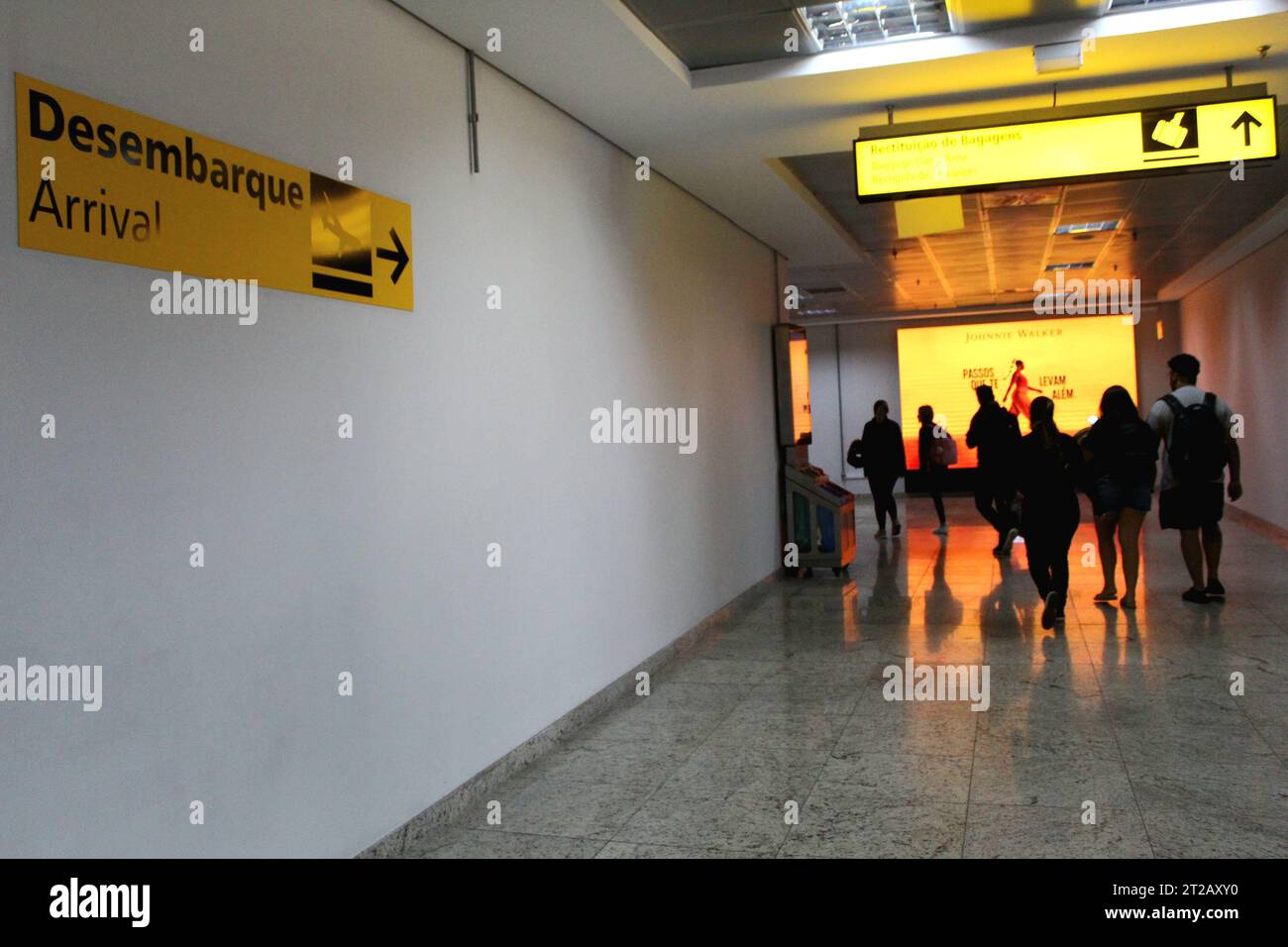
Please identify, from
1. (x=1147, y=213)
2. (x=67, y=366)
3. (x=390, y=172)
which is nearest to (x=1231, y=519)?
(x=1147, y=213)

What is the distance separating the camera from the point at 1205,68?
18.2 ft

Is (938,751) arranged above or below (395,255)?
below

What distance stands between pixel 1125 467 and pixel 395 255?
586 cm

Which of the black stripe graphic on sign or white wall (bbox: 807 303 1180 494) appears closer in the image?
the black stripe graphic on sign

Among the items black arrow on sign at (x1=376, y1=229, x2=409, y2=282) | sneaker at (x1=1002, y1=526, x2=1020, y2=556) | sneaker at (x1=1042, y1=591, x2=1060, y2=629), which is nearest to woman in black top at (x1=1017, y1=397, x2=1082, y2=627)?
sneaker at (x1=1042, y1=591, x2=1060, y2=629)

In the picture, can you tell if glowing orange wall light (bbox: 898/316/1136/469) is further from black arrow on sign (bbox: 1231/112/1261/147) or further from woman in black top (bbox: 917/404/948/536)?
black arrow on sign (bbox: 1231/112/1261/147)

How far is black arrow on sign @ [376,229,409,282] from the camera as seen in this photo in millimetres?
4082

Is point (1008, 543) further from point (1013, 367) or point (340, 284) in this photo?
point (1013, 367)

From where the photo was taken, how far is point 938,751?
16.3 feet

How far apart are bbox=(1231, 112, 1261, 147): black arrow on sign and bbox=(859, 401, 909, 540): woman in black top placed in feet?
25.8

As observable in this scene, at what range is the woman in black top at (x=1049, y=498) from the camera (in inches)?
293

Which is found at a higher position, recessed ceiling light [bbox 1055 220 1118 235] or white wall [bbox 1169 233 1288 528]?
recessed ceiling light [bbox 1055 220 1118 235]

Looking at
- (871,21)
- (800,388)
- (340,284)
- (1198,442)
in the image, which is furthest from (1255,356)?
(340,284)

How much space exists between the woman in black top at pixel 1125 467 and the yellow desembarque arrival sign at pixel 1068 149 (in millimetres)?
2794
